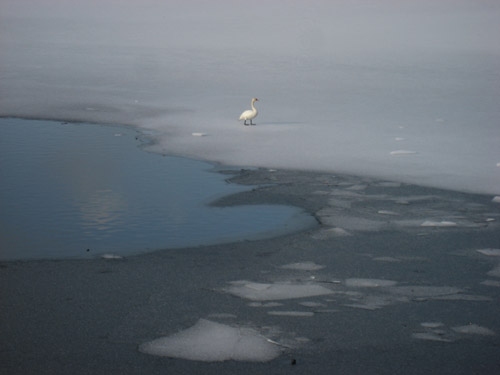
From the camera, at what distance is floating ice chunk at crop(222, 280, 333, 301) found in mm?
6156

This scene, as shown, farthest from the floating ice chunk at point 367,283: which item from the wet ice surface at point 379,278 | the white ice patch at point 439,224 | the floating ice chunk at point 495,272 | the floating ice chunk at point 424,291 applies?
the white ice patch at point 439,224

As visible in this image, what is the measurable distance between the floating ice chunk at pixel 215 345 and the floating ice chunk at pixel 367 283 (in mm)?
1256

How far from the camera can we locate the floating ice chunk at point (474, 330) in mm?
5457

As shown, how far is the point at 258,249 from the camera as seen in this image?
293 inches

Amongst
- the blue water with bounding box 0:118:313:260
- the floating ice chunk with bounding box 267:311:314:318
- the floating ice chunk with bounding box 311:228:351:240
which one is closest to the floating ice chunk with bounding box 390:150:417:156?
the blue water with bounding box 0:118:313:260

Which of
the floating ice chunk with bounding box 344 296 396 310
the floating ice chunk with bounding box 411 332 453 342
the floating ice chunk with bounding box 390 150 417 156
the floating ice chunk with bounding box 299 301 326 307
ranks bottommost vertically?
the floating ice chunk with bounding box 411 332 453 342

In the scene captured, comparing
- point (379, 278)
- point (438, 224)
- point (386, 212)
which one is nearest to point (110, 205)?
point (386, 212)

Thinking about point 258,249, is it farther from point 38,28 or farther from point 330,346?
point 38,28

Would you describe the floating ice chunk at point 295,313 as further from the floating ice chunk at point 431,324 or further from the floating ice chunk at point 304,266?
the floating ice chunk at point 304,266

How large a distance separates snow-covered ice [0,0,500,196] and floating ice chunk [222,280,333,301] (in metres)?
4.00

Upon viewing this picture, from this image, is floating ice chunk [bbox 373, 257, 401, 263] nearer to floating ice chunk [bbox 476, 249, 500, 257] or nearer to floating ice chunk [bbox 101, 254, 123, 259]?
floating ice chunk [bbox 476, 249, 500, 257]

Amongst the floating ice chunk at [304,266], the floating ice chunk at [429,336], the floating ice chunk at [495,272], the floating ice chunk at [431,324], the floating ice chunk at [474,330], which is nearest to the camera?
the floating ice chunk at [429,336]

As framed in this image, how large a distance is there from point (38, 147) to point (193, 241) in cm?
557

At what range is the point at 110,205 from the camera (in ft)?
29.6
